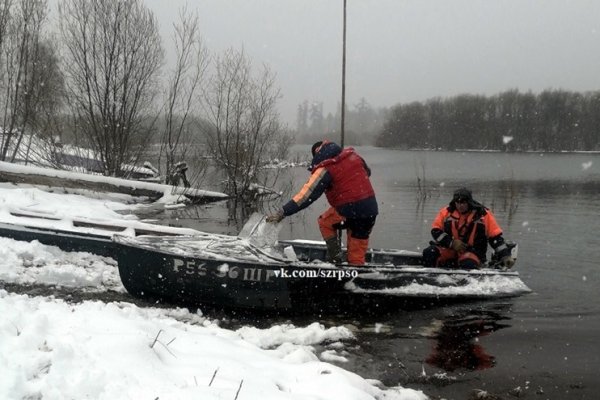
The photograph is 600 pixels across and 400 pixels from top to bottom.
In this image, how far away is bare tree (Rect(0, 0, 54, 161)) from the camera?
16281 millimetres

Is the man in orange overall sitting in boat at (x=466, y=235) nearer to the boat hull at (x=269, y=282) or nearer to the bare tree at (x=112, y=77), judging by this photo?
the boat hull at (x=269, y=282)

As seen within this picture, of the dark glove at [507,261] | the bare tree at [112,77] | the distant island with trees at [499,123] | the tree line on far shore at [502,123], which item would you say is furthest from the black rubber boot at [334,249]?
the tree line on far shore at [502,123]

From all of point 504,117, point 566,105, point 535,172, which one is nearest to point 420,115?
point 504,117

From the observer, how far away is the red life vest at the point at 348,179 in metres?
6.51

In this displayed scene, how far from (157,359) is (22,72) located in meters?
16.7

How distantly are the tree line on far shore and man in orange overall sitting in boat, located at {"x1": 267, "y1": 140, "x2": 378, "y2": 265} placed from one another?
73.0 metres

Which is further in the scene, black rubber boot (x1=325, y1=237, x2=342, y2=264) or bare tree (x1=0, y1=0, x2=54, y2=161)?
bare tree (x1=0, y1=0, x2=54, y2=161)

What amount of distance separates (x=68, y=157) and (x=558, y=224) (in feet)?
53.8

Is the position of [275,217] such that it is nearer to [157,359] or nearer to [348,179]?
[348,179]

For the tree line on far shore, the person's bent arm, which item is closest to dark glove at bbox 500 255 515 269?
the person's bent arm

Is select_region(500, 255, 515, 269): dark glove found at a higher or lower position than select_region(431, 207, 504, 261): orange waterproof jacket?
lower

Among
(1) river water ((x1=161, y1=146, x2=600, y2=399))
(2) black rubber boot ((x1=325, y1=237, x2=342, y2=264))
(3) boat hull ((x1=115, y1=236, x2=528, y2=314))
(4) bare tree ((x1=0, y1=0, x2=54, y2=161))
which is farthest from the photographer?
(4) bare tree ((x1=0, y1=0, x2=54, y2=161))

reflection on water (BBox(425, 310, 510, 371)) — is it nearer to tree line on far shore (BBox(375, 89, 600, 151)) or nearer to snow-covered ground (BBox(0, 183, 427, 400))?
snow-covered ground (BBox(0, 183, 427, 400))

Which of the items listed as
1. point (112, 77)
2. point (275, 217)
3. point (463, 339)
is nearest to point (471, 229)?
point (463, 339)
